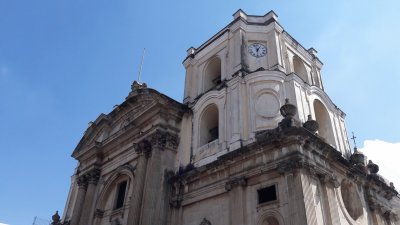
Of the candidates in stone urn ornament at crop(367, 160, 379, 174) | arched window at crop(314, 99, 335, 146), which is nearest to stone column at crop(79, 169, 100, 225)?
arched window at crop(314, 99, 335, 146)

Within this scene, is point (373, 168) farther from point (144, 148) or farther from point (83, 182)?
point (83, 182)

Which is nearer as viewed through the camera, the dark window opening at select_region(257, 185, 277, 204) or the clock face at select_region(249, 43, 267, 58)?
the dark window opening at select_region(257, 185, 277, 204)

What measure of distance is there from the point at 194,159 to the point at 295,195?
6174 millimetres

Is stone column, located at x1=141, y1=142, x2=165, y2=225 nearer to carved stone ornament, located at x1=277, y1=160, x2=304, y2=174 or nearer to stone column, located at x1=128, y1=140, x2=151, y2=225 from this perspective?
stone column, located at x1=128, y1=140, x2=151, y2=225

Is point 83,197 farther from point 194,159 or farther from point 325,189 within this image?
point 325,189

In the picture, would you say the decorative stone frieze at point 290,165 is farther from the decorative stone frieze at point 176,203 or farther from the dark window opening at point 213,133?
the dark window opening at point 213,133

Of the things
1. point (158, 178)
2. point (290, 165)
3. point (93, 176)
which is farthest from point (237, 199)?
point (93, 176)

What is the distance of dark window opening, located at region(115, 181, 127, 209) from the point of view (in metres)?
20.2

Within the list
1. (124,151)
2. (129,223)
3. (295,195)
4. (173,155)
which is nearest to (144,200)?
(129,223)

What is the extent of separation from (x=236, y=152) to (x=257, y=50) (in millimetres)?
6978

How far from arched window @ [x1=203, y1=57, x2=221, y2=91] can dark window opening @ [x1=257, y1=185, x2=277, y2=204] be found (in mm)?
8647

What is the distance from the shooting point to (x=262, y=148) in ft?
47.6

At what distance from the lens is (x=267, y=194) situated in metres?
14.0

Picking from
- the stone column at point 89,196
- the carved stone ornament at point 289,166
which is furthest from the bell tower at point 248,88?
the stone column at point 89,196
